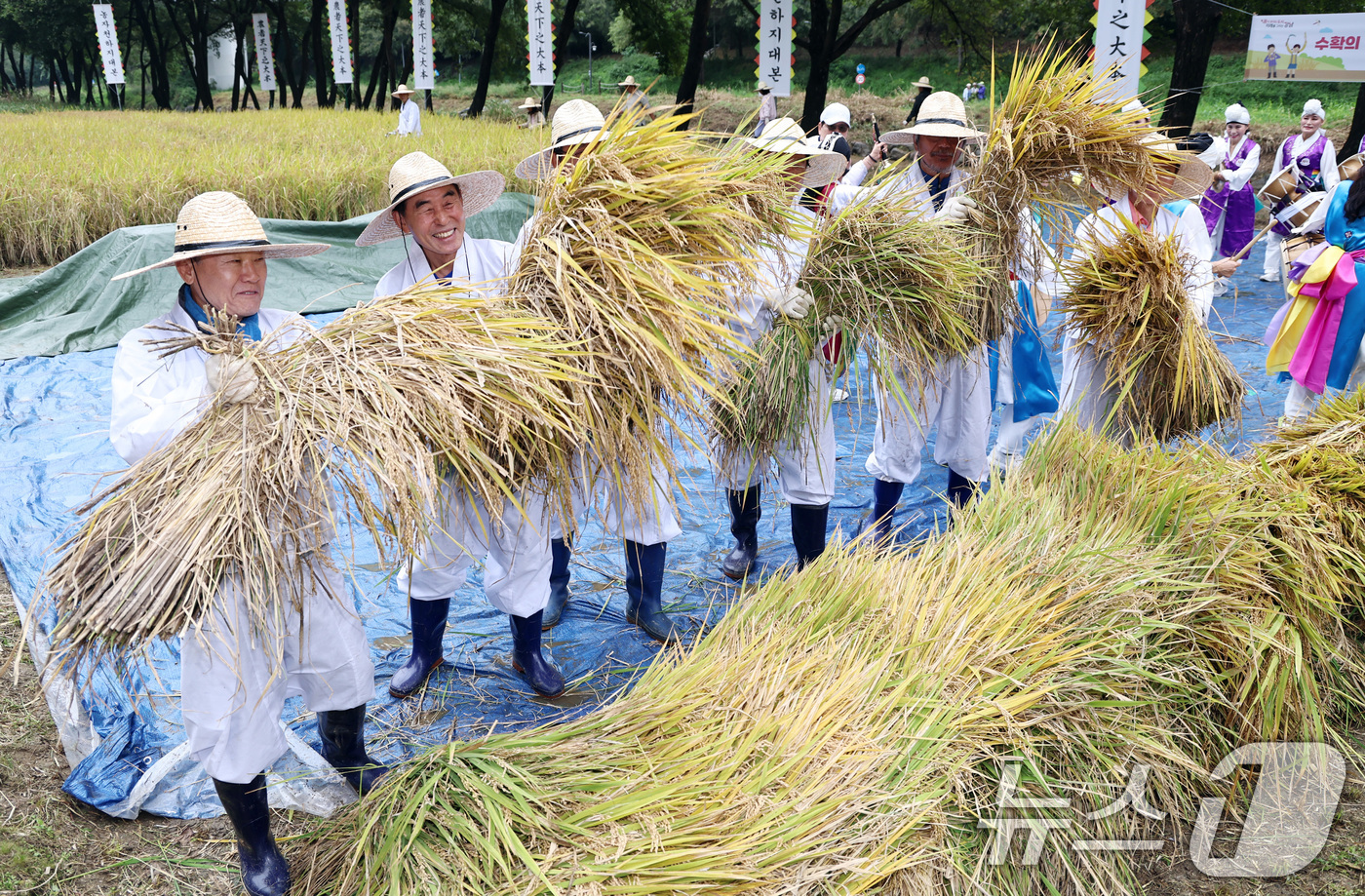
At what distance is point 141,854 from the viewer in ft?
6.56

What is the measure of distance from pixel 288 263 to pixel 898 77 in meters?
27.4

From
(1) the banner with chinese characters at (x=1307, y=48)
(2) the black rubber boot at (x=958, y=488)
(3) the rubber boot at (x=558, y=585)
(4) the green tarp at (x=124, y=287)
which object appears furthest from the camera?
(1) the banner with chinese characters at (x=1307, y=48)

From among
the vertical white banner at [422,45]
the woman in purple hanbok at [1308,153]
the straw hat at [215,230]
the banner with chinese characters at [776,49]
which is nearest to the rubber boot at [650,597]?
the straw hat at [215,230]

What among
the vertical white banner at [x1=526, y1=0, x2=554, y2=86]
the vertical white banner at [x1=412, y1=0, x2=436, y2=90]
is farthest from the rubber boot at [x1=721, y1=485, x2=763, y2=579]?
the vertical white banner at [x1=412, y1=0, x2=436, y2=90]

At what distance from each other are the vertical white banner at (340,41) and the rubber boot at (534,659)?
17.5 meters

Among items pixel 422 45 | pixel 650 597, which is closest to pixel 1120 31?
pixel 650 597

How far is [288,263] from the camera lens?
6672mm

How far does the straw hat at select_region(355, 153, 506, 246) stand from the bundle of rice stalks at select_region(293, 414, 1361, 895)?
1.44 m

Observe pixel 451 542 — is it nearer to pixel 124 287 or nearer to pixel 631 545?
pixel 631 545

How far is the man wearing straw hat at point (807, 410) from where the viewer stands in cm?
267

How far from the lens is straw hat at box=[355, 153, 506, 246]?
261cm

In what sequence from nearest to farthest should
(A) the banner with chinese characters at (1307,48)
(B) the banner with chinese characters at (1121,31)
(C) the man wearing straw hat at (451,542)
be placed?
(C) the man wearing straw hat at (451,542)
(B) the banner with chinese characters at (1121,31)
(A) the banner with chinese characters at (1307,48)

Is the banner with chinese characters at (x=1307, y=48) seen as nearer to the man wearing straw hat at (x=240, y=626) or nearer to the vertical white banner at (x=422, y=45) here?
the man wearing straw hat at (x=240, y=626)

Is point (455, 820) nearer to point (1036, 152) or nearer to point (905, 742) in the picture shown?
point (905, 742)
